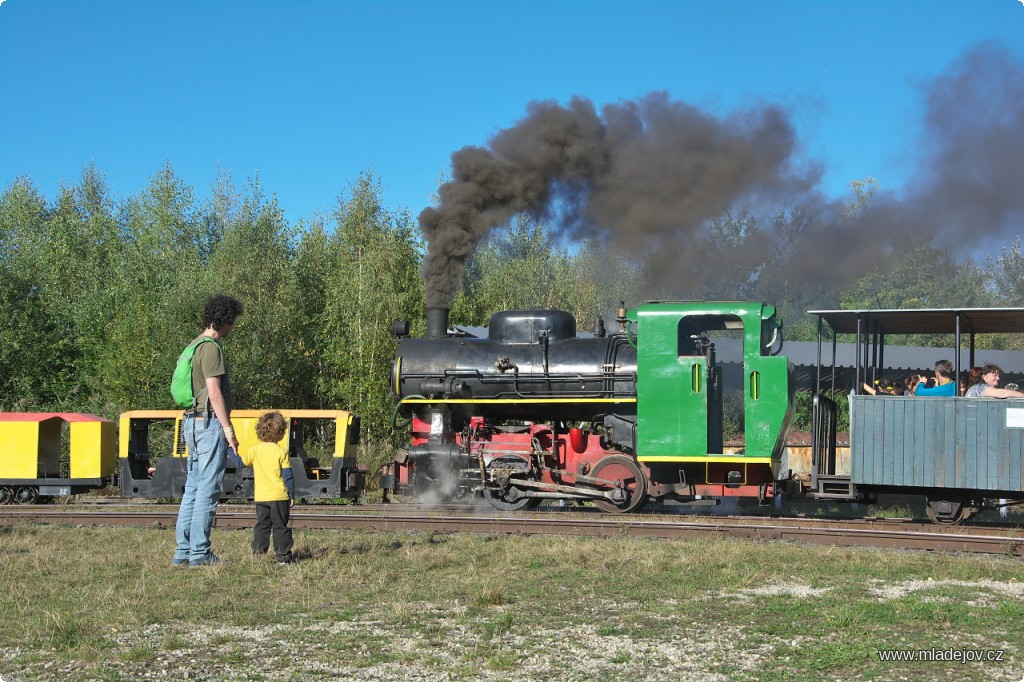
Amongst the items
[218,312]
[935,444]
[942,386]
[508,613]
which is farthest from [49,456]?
[942,386]

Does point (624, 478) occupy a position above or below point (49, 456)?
above

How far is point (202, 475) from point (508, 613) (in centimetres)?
285

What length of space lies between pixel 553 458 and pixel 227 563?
5.94 meters

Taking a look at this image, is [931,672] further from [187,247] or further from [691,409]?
[187,247]

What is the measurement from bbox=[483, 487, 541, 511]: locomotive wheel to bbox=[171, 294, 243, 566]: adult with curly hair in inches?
221

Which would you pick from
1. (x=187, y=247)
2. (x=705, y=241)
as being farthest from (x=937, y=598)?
(x=187, y=247)

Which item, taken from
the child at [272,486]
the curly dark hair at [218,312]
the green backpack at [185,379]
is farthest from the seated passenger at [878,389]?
the green backpack at [185,379]

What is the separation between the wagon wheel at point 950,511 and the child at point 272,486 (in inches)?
305

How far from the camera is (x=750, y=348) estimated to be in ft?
37.5

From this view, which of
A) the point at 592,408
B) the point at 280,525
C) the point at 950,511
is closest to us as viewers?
the point at 280,525

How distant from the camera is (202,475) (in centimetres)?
745

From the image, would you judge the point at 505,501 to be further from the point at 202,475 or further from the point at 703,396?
the point at 202,475

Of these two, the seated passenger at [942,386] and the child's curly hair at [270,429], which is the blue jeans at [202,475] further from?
the seated passenger at [942,386]

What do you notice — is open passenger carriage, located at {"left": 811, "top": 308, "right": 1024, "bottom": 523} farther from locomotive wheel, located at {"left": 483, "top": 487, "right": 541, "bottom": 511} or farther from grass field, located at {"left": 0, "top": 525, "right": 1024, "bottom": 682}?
locomotive wheel, located at {"left": 483, "top": 487, "right": 541, "bottom": 511}
